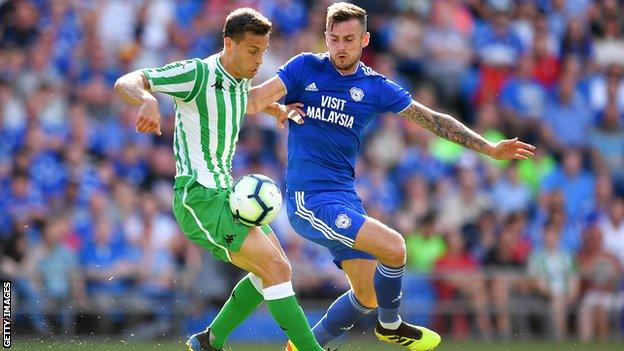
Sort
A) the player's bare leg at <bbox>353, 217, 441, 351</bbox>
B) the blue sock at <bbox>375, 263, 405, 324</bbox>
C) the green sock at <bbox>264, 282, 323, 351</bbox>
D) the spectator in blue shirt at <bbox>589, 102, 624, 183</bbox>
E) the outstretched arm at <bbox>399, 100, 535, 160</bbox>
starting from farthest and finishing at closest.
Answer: the spectator in blue shirt at <bbox>589, 102, 624, 183</bbox> → the outstretched arm at <bbox>399, 100, 535, 160</bbox> → the blue sock at <bbox>375, 263, 405, 324</bbox> → the player's bare leg at <bbox>353, 217, 441, 351</bbox> → the green sock at <bbox>264, 282, 323, 351</bbox>

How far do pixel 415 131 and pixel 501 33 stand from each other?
259 cm

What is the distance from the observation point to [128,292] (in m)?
14.9

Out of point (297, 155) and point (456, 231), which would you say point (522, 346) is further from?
point (297, 155)

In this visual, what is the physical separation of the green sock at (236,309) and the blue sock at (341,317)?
2.55 ft

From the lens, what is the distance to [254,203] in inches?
351

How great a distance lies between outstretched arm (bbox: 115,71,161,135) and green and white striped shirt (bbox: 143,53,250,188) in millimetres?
290

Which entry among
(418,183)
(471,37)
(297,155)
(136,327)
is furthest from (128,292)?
(471,37)

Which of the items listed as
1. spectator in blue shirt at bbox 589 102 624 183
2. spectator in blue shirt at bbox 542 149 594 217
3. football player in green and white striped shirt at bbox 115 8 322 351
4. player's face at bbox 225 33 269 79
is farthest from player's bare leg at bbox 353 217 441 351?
spectator in blue shirt at bbox 589 102 624 183

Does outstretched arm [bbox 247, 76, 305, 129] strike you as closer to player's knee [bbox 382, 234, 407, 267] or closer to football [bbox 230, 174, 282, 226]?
football [bbox 230, 174, 282, 226]

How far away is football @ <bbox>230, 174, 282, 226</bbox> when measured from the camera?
8.93 metres

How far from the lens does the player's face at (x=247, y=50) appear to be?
916cm

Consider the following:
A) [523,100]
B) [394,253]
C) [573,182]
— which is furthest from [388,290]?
[523,100]

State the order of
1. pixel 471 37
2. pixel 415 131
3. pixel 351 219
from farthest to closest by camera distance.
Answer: pixel 471 37 → pixel 415 131 → pixel 351 219

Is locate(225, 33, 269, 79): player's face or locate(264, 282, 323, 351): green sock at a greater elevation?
locate(225, 33, 269, 79): player's face
